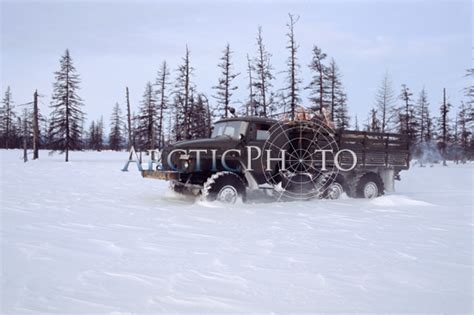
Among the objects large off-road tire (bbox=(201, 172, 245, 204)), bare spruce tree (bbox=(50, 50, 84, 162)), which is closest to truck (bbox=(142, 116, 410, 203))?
large off-road tire (bbox=(201, 172, 245, 204))

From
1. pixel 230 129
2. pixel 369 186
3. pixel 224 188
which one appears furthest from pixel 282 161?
pixel 369 186

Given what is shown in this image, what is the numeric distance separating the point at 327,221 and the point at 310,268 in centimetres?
324

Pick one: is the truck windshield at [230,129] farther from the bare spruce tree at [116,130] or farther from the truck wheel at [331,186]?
the bare spruce tree at [116,130]

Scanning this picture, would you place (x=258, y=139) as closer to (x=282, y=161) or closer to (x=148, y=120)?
(x=282, y=161)

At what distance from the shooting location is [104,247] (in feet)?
15.9

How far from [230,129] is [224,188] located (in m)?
1.89

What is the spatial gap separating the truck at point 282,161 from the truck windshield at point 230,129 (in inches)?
0.6

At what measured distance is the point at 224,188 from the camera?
8859 millimetres

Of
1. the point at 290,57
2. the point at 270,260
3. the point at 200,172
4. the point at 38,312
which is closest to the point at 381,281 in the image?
the point at 270,260

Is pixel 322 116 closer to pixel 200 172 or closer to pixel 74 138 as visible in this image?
pixel 200 172

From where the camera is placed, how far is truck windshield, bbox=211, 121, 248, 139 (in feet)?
31.7

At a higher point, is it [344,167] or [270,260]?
[344,167]

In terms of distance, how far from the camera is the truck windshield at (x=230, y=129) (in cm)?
966

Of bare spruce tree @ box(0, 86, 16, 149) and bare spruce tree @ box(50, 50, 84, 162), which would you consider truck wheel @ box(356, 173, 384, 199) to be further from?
bare spruce tree @ box(0, 86, 16, 149)
